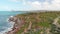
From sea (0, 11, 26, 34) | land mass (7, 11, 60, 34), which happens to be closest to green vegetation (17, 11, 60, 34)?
land mass (7, 11, 60, 34)

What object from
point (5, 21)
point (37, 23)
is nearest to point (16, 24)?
point (5, 21)

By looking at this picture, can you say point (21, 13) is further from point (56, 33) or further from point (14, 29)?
point (56, 33)

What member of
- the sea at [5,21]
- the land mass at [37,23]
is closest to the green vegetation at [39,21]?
the land mass at [37,23]

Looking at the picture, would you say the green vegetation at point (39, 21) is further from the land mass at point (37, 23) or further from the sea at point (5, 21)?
the sea at point (5, 21)

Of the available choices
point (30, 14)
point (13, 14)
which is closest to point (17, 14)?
point (13, 14)

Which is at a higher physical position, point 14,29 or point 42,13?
point 42,13

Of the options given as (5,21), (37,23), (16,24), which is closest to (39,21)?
(37,23)

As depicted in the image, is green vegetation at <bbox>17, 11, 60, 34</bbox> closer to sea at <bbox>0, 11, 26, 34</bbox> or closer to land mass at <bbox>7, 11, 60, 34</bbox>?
land mass at <bbox>7, 11, 60, 34</bbox>

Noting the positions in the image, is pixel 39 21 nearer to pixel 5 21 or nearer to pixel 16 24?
pixel 16 24
